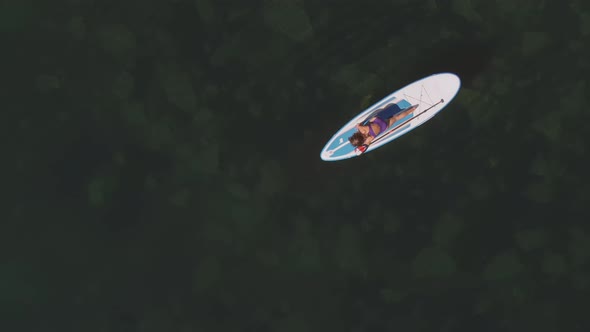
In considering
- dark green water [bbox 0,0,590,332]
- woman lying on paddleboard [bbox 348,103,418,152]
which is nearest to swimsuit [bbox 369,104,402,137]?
woman lying on paddleboard [bbox 348,103,418,152]

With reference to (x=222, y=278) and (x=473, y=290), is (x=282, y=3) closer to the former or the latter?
(x=222, y=278)

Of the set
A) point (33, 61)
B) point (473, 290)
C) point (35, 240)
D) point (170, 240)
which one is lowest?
point (473, 290)

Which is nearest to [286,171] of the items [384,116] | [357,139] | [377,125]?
[357,139]

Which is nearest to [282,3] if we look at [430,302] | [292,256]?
[292,256]

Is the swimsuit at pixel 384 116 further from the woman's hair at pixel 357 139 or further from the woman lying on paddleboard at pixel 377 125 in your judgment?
the woman's hair at pixel 357 139

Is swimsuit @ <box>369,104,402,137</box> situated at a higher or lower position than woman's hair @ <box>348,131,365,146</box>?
higher

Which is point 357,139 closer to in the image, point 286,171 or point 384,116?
point 384,116

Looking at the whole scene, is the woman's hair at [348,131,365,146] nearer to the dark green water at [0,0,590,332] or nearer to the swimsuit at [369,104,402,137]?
the swimsuit at [369,104,402,137]
